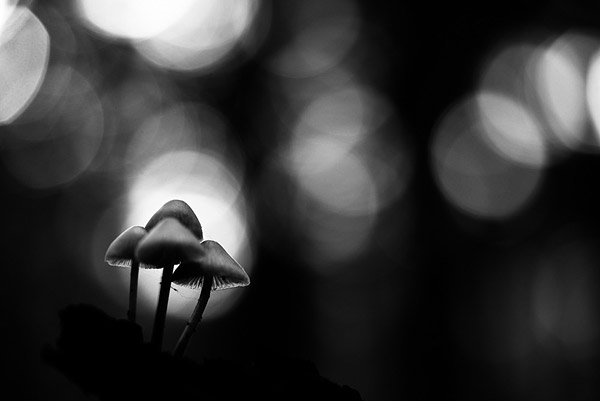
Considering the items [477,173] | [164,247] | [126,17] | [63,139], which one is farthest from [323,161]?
[164,247]

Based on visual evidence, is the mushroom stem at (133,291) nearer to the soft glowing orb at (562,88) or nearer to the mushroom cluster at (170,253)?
the mushroom cluster at (170,253)

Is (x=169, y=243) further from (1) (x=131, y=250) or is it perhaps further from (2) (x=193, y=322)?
(2) (x=193, y=322)

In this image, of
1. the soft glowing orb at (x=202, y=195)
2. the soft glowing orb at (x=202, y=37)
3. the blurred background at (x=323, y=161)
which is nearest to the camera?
the blurred background at (x=323, y=161)

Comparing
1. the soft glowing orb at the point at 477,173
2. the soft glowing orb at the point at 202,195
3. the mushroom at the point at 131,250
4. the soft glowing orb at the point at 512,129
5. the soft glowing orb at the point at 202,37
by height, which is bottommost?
the mushroom at the point at 131,250

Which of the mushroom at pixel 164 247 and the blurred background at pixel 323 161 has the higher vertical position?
the blurred background at pixel 323 161

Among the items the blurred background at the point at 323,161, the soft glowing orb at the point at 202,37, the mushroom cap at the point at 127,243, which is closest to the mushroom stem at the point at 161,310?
the mushroom cap at the point at 127,243

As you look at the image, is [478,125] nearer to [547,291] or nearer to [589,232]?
[589,232]
